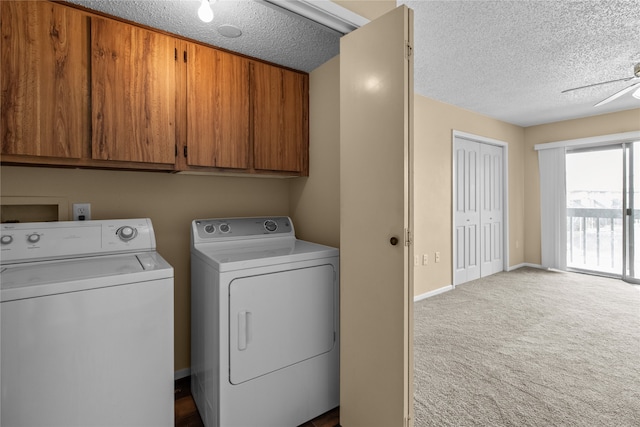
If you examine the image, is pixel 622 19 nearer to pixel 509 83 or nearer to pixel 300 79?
pixel 509 83

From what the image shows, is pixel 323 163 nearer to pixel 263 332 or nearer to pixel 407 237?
pixel 407 237

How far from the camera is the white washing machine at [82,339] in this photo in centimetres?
109

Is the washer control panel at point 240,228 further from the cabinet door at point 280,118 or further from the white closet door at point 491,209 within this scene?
the white closet door at point 491,209

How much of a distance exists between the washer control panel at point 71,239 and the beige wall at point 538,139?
18.9 feet

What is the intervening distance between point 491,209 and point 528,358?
9.67ft

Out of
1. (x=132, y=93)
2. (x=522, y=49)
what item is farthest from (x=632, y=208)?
(x=132, y=93)

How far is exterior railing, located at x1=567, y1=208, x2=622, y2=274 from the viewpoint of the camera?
179 inches

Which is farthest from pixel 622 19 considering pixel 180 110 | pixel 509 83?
pixel 180 110

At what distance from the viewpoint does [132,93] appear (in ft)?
5.31

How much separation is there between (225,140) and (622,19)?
2.78 meters

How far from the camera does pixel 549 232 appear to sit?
5.05 metres

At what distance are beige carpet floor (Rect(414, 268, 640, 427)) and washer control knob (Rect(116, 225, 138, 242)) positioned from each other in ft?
6.20

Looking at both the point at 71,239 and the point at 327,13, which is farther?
the point at 71,239

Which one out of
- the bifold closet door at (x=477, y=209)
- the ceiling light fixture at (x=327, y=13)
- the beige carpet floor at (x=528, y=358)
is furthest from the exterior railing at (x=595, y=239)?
the ceiling light fixture at (x=327, y=13)
